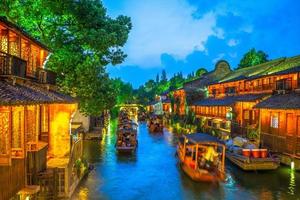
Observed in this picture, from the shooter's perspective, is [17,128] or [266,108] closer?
[17,128]

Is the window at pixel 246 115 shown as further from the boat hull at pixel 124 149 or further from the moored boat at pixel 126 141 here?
the boat hull at pixel 124 149

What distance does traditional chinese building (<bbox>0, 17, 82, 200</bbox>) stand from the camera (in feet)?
41.9

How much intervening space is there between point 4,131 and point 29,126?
16.1ft

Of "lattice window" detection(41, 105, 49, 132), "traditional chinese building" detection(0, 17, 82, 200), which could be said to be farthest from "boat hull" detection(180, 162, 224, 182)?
"lattice window" detection(41, 105, 49, 132)

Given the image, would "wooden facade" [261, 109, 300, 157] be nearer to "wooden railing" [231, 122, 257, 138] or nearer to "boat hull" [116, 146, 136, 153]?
"wooden railing" [231, 122, 257, 138]

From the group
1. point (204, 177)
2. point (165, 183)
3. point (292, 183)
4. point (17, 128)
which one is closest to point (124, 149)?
point (165, 183)

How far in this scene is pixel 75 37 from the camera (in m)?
27.9

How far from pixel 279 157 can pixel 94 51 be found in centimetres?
1754

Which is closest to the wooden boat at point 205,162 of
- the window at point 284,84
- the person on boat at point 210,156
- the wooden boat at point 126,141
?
the person on boat at point 210,156

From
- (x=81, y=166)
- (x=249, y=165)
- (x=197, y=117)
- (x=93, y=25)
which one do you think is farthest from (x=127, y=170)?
(x=197, y=117)

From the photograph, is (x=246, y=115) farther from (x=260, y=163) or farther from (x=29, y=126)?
(x=29, y=126)

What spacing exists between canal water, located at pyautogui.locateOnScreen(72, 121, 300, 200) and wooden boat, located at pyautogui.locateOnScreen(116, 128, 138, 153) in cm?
122

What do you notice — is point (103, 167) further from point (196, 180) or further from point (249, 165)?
point (249, 165)

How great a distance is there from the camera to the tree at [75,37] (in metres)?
26.8
